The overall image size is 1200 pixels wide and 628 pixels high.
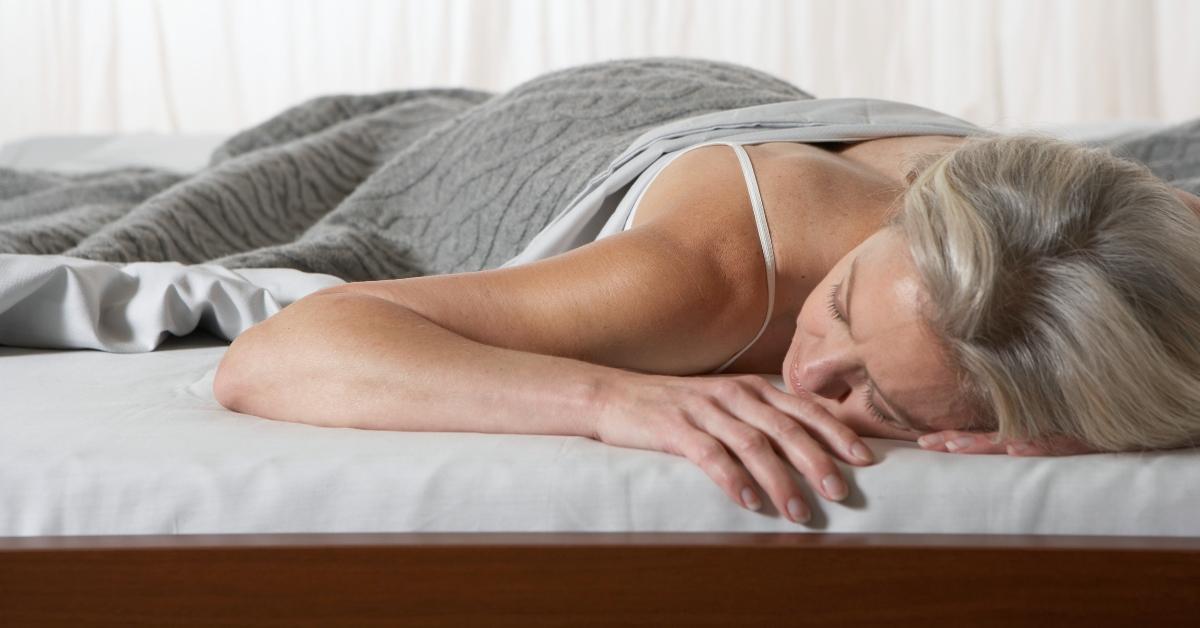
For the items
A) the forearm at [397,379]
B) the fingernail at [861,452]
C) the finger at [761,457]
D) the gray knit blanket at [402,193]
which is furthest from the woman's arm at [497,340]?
the gray knit blanket at [402,193]

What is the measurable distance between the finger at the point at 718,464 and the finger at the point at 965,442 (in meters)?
0.18

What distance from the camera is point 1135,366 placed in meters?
0.89

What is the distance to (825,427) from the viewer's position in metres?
0.88

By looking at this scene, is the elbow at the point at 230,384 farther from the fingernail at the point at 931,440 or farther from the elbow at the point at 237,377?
the fingernail at the point at 931,440

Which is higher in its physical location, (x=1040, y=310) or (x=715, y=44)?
(x=1040, y=310)

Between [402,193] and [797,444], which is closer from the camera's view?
[797,444]

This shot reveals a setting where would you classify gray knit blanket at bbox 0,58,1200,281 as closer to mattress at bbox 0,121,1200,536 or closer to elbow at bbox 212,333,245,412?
elbow at bbox 212,333,245,412

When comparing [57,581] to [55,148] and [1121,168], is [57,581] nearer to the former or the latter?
[1121,168]

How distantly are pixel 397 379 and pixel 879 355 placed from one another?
15.7 inches

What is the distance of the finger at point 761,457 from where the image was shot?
80 cm

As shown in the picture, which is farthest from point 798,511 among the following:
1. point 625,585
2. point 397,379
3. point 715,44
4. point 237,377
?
point 715,44

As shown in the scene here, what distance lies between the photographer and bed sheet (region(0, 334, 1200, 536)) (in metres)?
0.81

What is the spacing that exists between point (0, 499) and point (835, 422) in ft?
2.06

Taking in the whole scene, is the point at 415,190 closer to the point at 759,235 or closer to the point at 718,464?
the point at 759,235
